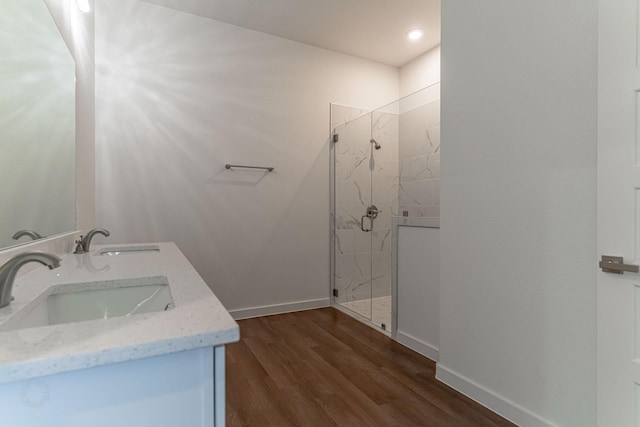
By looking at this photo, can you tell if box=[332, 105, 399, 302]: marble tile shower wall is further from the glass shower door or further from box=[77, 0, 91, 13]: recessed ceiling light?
box=[77, 0, 91, 13]: recessed ceiling light

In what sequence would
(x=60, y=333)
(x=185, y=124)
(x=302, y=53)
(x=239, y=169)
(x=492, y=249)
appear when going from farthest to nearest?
(x=302, y=53)
(x=239, y=169)
(x=185, y=124)
(x=492, y=249)
(x=60, y=333)

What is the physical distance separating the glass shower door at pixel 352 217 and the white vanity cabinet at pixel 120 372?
2779mm

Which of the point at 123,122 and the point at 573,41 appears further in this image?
the point at 123,122

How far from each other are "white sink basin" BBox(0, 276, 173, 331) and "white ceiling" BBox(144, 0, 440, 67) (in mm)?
2474

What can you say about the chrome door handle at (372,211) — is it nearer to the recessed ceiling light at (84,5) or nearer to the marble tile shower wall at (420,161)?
the marble tile shower wall at (420,161)

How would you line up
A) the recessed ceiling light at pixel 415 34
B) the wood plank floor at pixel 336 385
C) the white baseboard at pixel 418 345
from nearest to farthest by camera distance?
the wood plank floor at pixel 336 385 < the white baseboard at pixel 418 345 < the recessed ceiling light at pixel 415 34

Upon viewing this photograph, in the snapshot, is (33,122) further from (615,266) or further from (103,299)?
(615,266)

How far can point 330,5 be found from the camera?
266cm

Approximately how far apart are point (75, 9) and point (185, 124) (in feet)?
3.57

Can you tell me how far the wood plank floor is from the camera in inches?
64.0

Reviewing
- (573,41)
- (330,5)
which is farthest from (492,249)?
(330,5)

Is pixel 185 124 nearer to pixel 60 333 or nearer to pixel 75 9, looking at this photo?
pixel 75 9

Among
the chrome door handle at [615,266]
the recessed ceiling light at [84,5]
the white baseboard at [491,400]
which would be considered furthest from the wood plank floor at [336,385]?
the recessed ceiling light at [84,5]

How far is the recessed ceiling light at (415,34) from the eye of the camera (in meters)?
3.03
